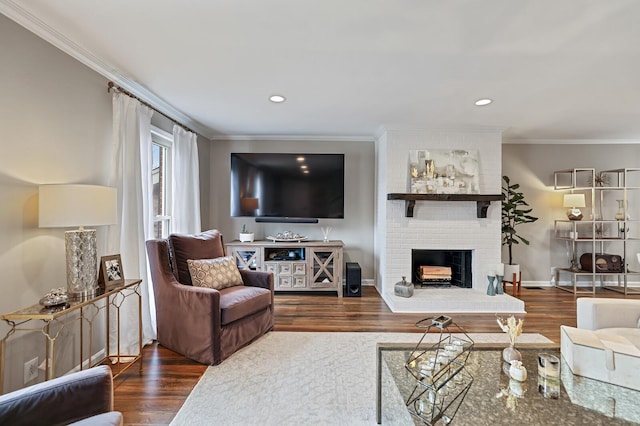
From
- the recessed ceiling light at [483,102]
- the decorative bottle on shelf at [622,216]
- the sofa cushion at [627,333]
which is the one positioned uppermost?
the recessed ceiling light at [483,102]

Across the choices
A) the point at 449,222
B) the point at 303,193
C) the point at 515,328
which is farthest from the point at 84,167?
the point at 449,222

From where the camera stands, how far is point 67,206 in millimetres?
1768

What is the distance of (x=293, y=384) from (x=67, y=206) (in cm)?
183

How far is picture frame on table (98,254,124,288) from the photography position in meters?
2.09

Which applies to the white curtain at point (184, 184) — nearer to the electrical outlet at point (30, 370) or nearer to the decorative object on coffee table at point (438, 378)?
the electrical outlet at point (30, 370)

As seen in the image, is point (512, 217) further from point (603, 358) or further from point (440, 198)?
point (603, 358)

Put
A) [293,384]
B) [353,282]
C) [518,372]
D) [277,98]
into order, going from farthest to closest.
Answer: [353,282] → [277,98] → [293,384] → [518,372]

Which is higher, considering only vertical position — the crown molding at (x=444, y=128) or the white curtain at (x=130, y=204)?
the crown molding at (x=444, y=128)

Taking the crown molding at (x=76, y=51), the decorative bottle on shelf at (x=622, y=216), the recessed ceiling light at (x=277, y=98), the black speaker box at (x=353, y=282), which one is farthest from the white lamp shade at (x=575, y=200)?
the crown molding at (x=76, y=51)

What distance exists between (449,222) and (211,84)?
3328mm

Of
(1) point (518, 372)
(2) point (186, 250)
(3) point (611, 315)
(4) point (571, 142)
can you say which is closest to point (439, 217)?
Result: (3) point (611, 315)

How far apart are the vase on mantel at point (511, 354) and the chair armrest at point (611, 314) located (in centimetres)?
91

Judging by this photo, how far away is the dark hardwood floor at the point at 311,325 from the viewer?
193cm

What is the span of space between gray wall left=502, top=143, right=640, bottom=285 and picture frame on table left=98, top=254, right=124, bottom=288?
519 cm
